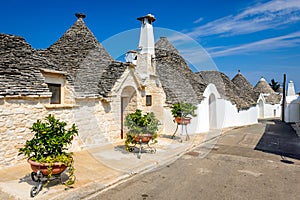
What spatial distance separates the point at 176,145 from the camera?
11.1 meters

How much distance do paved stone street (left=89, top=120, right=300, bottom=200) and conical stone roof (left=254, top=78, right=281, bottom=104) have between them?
29.1m

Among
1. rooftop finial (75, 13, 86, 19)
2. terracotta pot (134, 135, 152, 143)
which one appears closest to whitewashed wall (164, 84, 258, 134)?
terracotta pot (134, 135, 152, 143)

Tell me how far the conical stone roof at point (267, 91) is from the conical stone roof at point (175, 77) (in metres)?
23.2

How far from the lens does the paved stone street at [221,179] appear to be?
5.51 meters

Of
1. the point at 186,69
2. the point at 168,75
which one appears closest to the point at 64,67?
the point at 168,75

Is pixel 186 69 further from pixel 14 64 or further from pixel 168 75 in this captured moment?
pixel 14 64

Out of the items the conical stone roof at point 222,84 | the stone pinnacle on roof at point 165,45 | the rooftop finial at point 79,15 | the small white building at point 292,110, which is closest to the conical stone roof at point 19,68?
the rooftop finial at point 79,15

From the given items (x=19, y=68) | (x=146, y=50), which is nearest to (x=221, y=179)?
(x=19, y=68)

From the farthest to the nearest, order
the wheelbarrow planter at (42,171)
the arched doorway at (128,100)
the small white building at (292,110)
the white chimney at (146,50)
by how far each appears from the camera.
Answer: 1. the small white building at (292,110)
2. the white chimney at (146,50)
3. the arched doorway at (128,100)
4. the wheelbarrow planter at (42,171)

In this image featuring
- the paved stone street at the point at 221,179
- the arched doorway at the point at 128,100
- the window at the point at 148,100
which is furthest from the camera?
the window at the point at 148,100

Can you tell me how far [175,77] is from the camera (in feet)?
55.4

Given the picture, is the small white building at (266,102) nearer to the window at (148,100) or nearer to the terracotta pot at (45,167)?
the window at (148,100)

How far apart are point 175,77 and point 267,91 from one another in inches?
1057

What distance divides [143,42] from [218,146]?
7.84 metres
